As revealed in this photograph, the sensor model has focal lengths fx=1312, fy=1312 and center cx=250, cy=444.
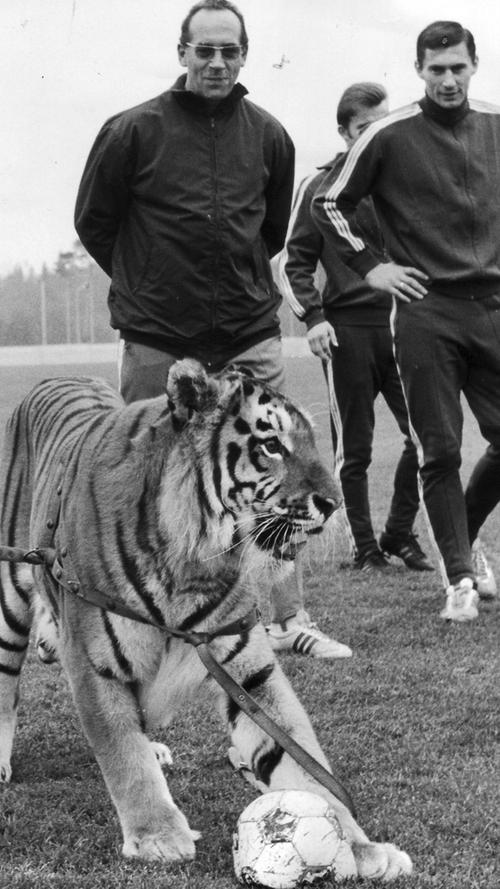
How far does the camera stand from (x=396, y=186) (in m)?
5.96

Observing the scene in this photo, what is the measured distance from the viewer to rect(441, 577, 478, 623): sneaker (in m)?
5.90

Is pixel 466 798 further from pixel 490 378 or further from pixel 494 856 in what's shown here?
pixel 490 378

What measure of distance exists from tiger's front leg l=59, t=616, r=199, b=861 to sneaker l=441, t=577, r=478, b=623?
2.79m

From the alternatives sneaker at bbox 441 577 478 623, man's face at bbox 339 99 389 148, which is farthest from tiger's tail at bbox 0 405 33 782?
man's face at bbox 339 99 389 148

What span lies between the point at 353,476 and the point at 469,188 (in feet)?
7.00

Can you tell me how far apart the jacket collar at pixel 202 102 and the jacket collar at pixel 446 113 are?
A: 119cm

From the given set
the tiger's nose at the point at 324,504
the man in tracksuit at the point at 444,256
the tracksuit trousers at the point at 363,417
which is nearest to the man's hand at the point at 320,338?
the tracksuit trousers at the point at 363,417

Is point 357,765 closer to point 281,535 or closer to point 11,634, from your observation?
point 281,535

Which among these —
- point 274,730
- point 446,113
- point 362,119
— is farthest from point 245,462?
point 362,119

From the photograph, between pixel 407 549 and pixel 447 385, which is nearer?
pixel 447 385

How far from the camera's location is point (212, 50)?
4.93 metres

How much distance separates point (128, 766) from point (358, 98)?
4.79 meters

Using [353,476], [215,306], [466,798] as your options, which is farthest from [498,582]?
[466,798]

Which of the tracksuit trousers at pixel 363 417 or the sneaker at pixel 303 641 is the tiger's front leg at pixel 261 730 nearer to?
the sneaker at pixel 303 641
